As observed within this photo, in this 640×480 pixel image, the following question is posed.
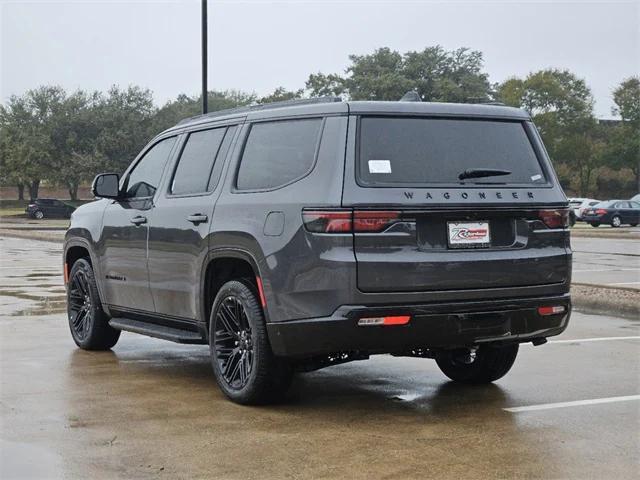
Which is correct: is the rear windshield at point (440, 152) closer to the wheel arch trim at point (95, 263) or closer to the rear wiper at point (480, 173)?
the rear wiper at point (480, 173)

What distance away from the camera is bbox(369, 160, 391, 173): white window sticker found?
6.06 metres

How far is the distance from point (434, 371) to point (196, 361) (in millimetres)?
2041

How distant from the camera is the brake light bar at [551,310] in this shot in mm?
6414

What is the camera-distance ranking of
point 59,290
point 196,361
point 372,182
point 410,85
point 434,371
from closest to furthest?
point 372,182
point 434,371
point 196,361
point 59,290
point 410,85

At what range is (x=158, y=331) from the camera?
762 centimetres

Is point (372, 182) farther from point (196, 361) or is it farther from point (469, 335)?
point (196, 361)

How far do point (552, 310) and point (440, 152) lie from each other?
1264mm

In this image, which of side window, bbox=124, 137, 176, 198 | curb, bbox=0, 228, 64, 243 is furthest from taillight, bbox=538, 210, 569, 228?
curb, bbox=0, 228, 64, 243

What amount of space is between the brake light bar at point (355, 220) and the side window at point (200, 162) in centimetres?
148

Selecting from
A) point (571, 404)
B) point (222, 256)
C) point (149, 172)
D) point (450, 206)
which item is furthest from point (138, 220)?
point (571, 404)

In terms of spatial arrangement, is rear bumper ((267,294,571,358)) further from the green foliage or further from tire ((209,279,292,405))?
the green foliage

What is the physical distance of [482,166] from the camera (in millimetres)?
6426

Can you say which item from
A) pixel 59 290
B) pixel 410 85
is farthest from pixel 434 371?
pixel 410 85

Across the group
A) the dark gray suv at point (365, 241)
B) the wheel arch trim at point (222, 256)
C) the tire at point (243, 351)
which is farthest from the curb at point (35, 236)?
the tire at point (243, 351)
